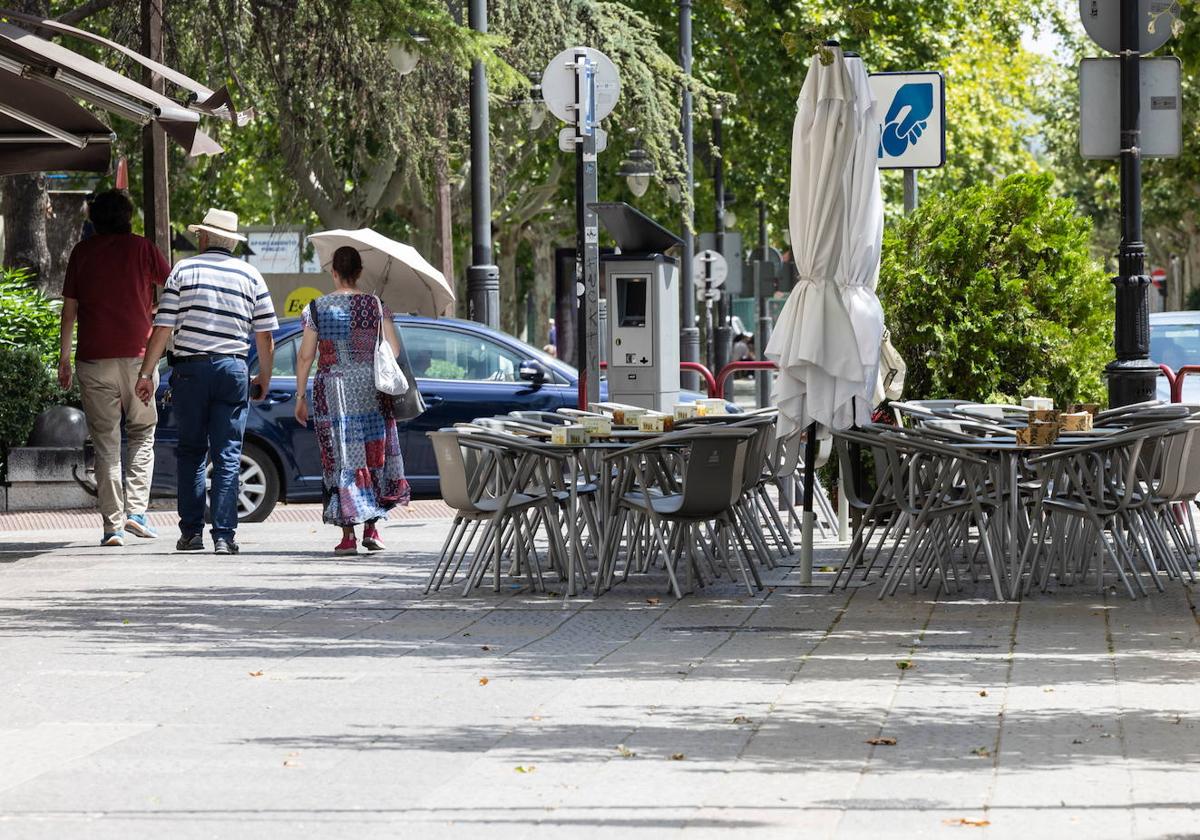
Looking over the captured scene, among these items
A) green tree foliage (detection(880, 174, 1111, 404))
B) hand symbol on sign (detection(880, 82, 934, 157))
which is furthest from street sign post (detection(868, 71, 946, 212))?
green tree foliage (detection(880, 174, 1111, 404))

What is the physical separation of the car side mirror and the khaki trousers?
3750mm

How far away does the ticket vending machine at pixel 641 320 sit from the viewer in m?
15.5

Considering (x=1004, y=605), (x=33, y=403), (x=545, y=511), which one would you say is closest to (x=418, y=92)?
(x=33, y=403)

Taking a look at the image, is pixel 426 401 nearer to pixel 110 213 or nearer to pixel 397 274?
pixel 397 274

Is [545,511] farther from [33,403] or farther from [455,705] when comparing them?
[33,403]

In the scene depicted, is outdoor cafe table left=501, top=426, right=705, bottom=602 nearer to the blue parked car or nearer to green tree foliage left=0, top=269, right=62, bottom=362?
the blue parked car

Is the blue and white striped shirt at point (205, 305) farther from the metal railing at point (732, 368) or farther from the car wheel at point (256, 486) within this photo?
the metal railing at point (732, 368)

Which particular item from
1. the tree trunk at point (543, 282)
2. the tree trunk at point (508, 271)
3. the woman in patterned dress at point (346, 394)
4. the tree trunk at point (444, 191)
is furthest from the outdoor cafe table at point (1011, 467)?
the tree trunk at point (543, 282)

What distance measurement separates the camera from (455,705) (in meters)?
7.24

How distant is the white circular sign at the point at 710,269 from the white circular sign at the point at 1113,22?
22.9 meters

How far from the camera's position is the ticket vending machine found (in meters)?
15.5

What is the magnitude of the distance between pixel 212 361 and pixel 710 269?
23287 millimetres

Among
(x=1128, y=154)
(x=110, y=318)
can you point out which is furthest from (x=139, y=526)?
(x=1128, y=154)

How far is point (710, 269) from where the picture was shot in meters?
35.0
